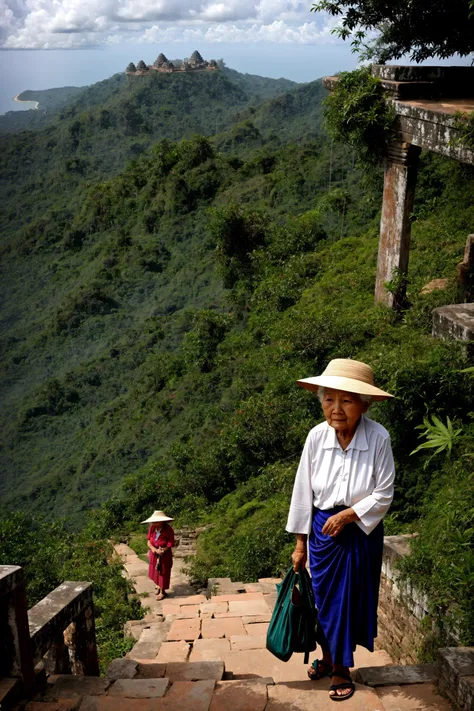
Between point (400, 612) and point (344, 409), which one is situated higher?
point (344, 409)

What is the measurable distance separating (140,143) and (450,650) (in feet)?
182

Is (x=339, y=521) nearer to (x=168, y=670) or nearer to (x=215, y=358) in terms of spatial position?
(x=168, y=670)

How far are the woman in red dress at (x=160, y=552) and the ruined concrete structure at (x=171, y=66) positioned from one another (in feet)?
226

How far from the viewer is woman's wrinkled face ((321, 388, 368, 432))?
10.4ft

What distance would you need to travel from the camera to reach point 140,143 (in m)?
55.0

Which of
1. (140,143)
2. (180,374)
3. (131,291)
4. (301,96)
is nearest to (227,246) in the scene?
(180,374)

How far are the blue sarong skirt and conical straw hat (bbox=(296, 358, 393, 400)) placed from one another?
1.83 ft

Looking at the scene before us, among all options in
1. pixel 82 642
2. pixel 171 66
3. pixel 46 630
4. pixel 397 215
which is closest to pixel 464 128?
pixel 397 215

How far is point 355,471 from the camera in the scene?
317 cm

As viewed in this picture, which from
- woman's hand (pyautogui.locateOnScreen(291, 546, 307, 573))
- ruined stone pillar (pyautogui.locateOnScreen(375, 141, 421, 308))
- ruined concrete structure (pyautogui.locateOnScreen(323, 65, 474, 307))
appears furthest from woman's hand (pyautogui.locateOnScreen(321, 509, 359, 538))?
ruined stone pillar (pyautogui.locateOnScreen(375, 141, 421, 308))

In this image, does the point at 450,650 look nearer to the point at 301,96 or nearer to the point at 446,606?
the point at 446,606

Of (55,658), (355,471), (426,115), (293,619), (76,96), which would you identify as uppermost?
(76,96)

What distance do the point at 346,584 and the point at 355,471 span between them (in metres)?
0.52

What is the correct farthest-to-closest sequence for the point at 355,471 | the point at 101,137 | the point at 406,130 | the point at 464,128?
1. the point at 101,137
2. the point at 406,130
3. the point at 464,128
4. the point at 355,471
